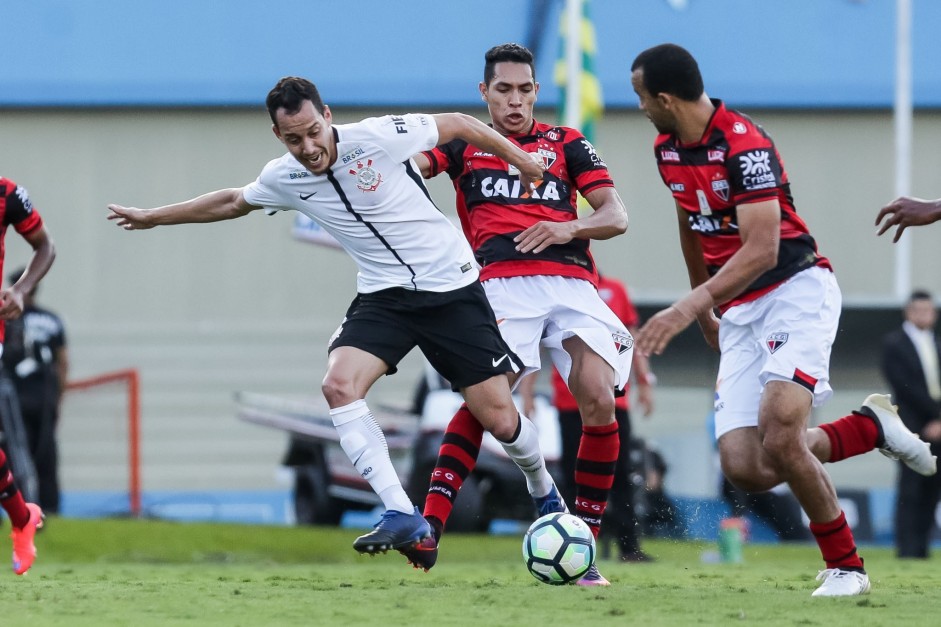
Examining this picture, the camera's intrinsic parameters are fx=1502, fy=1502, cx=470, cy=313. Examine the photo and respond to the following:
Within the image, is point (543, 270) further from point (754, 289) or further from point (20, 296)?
point (20, 296)

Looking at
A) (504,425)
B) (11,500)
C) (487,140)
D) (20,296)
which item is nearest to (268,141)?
(20,296)

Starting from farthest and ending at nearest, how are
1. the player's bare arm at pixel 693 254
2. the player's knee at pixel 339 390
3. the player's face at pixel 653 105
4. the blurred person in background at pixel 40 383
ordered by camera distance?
the blurred person in background at pixel 40 383, the player's bare arm at pixel 693 254, the player's knee at pixel 339 390, the player's face at pixel 653 105

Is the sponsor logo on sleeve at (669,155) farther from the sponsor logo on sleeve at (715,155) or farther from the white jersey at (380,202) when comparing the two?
the white jersey at (380,202)

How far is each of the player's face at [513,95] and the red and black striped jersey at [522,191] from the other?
7 centimetres

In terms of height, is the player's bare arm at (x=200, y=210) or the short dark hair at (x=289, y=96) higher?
the short dark hair at (x=289, y=96)

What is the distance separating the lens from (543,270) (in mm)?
7637

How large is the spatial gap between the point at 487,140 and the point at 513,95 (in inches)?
28.9

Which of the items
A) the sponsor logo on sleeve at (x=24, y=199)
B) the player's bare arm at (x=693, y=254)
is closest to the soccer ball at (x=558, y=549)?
the player's bare arm at (x=693, y=254)

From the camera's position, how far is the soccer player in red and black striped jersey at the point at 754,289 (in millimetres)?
6574

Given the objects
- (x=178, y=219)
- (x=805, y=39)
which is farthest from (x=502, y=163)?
(x=805, y=39)

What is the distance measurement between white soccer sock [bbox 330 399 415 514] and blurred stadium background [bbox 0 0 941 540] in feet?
35.9

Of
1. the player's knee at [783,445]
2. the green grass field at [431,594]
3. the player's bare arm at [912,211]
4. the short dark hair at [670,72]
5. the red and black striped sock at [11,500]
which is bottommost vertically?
the green grass field at [431,594]

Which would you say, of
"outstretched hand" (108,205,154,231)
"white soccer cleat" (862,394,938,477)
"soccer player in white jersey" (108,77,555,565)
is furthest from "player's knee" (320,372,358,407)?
"white soccer cleat" (862,394,938,477)

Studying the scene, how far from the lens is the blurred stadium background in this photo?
18.2 metres
